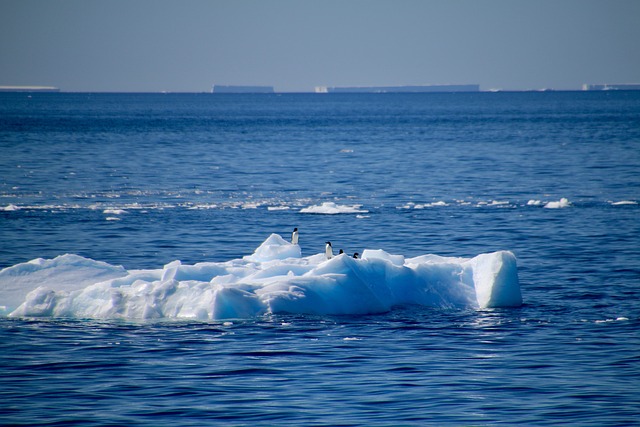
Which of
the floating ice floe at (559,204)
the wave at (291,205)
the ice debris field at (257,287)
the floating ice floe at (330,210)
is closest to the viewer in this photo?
the ice debris field at (257,287)

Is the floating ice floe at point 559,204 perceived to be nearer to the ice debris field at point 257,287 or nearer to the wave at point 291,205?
the wave at point 291,205

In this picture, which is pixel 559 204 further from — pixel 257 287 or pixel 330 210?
pixel 257 287

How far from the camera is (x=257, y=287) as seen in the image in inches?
845

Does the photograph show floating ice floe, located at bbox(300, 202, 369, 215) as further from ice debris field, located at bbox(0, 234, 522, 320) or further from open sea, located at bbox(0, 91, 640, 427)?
ice debris field, located at bbox(0, 234, 522, 320)

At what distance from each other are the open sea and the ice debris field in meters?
0.44

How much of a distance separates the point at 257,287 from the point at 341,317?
217cm

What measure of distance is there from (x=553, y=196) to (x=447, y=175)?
44.4 ft

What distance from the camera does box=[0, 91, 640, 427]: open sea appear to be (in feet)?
50.0

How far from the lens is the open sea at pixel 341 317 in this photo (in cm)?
1524

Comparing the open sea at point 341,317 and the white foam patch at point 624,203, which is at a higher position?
the white foam patch at point 624,203

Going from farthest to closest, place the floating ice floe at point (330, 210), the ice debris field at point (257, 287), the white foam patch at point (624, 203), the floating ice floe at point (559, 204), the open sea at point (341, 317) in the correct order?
the white foam patch at point (624, 203)
the floating ice floe at point (559, 204)
the floating ice floe at point (330, 210)
the ice debris field at point (257, 287)
the open sea at point (341, 317)

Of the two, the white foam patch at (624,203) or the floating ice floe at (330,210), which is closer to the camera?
the floating ice floe at (330,210)

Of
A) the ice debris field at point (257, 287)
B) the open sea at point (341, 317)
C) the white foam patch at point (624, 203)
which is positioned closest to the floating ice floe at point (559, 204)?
the open sea at point (341, 317)

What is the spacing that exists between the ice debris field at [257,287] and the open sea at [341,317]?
44 centimetres
